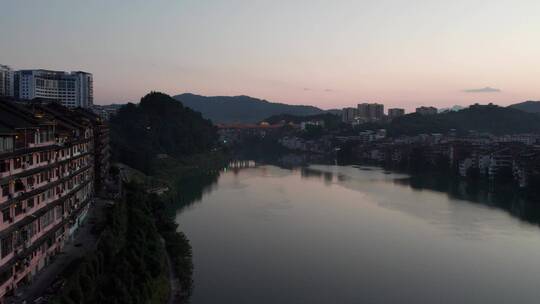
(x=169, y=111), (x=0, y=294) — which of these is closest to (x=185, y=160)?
(x=169, y=111)

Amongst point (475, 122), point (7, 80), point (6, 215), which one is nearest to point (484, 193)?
point (6, 215)

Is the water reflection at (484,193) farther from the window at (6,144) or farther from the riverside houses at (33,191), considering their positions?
the window at (6,144)

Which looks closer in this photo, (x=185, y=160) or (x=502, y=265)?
(x=502, y=265)

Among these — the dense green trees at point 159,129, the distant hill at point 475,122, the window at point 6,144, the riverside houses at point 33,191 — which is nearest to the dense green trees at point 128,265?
the riverside houses at point 33,191

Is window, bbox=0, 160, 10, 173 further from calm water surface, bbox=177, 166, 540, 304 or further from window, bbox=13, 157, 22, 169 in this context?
calm water surface, bbox=177, 166, 540, 304

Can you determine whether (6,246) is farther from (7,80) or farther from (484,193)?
(7,80)

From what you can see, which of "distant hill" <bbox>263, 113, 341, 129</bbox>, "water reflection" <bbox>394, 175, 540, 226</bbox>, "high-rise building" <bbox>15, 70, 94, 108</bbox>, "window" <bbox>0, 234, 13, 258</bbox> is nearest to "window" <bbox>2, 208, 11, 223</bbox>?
"window" <bbox>0, 234, 13, 258</bbox>

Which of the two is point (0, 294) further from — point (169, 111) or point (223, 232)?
point (169, 111)
